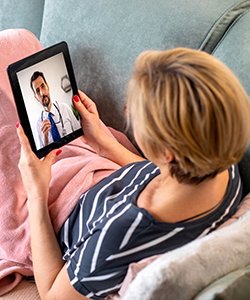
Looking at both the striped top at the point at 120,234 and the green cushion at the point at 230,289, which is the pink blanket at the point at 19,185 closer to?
the striped top at the point at 120,234

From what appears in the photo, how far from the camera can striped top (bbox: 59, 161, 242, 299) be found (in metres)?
0.98

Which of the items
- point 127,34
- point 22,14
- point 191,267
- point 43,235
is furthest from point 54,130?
point 22,14

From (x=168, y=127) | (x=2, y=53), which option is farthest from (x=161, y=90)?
(x=2, y=53)

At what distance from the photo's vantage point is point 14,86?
117 cm

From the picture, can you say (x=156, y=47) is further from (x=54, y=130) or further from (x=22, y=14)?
(x=22, y=14)

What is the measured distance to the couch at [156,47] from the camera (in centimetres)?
87

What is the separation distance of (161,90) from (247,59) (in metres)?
0.39

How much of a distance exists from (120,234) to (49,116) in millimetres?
389

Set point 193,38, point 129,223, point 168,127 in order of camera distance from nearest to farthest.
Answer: point 168,127
point 129,223
point 193,38

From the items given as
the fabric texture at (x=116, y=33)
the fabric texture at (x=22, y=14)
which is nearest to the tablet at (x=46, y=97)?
the fabric texture at (x=116, y=33)

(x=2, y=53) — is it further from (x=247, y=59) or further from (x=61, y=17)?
(x=247, y=59)

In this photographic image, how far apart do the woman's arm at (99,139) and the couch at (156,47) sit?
122 mm

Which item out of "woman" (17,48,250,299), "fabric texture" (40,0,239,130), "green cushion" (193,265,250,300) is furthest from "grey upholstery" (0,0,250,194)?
"green cushion" (193,265,250,300)

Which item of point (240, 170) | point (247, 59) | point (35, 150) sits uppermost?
point (247, 59)
